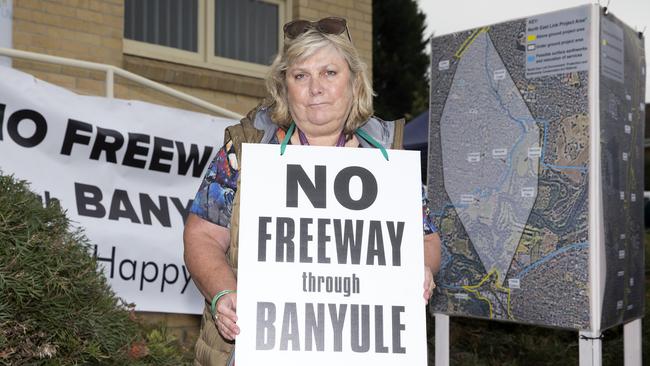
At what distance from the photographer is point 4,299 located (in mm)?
2268

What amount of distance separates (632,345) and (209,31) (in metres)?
4.98

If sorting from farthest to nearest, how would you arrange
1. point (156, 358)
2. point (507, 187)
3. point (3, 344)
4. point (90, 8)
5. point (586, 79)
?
point (90, 8), point (507, 187), point (586, 79), point (156, 358), point (3, 344)

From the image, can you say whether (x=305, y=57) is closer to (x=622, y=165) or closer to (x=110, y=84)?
(x=622, y=165)

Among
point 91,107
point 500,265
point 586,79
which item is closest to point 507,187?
point 500,265

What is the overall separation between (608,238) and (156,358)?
289 cm

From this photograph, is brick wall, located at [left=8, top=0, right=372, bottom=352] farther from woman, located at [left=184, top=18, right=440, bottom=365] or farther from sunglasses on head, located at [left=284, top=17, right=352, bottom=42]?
sunglasses on head, located at [left=284, top=17, right=352, bottom=42]

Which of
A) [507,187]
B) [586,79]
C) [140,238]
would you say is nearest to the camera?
[586,79]

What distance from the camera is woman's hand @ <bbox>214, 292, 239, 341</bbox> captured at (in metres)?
2.13

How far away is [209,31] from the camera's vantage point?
7.92 m

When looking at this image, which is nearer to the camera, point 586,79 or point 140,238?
point 586,79

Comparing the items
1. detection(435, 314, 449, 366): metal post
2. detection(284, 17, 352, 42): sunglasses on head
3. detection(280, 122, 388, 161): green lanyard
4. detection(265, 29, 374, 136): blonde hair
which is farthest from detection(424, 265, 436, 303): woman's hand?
detection(435, 314, 449, 366): metal post

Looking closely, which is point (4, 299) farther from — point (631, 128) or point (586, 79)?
point (631, 128)

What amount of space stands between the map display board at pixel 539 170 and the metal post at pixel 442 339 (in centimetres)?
7

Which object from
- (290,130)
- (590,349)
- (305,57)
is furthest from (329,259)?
(590,349)
